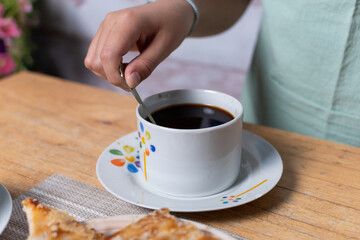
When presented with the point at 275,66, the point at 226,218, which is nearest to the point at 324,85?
the point at 275,66

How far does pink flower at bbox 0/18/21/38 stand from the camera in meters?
1.48

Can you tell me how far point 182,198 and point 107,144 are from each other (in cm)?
22

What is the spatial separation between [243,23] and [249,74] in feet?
1.52

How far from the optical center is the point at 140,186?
1.71 ft

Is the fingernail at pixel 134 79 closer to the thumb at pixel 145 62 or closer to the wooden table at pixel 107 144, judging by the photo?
the thumb at pixel 145 62

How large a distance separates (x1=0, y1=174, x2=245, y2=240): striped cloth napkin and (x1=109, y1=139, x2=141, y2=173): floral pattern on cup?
5 cm

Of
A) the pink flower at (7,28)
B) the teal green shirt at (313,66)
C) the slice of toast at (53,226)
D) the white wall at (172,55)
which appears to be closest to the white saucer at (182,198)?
the slice of toast at (53,226)

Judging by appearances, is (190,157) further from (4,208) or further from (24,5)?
(24,5)

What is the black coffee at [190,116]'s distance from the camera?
535 mm

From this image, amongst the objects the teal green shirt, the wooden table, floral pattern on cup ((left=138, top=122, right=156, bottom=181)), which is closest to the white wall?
the teal green shirt

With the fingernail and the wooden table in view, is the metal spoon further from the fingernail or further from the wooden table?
the wooden table

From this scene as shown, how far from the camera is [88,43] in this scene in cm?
175

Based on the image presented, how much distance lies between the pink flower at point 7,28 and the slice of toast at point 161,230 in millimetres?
1326

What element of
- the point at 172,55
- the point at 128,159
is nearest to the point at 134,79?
the point at 128,159
